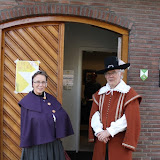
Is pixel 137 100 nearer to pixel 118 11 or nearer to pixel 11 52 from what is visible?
pixel 118 11

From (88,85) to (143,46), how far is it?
3.33 m

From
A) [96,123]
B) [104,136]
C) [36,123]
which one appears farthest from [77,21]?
[104,136]

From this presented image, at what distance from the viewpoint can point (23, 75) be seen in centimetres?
372

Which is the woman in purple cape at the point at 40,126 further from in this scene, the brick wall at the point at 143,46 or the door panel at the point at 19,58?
the brick wall at the point at 143,46

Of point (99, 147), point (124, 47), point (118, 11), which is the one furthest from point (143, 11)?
point (99, 147)

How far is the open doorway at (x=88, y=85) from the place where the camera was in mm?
6536

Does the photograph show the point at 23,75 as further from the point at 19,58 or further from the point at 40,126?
the point at 40,126

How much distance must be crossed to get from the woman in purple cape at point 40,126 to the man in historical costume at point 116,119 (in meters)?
0.50

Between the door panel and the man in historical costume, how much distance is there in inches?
46.7

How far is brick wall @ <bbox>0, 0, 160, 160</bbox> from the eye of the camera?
3779 mm

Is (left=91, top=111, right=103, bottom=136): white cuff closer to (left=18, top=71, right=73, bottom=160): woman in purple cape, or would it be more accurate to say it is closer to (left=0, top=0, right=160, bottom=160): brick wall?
(left=18, top=71, right=73, bottom=160): woman in purple cape

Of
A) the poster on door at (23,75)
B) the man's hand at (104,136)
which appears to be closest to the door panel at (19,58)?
the poster on door at (23,75)

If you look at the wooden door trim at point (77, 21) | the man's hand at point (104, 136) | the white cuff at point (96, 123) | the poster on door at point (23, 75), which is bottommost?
the man's hand at point (104, 136)

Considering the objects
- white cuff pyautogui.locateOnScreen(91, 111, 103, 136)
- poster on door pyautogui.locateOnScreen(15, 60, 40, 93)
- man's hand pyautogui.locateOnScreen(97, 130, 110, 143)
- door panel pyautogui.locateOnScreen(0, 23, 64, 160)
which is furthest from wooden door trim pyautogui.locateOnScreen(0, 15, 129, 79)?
man's hand pyautogui.locateOnScreen(97, 130, 110, 143)
